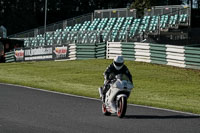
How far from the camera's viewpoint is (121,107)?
11695mm

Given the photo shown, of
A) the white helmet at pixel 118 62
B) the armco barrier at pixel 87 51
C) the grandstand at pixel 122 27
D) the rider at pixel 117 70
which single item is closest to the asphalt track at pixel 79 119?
the rider at pixel 117 70

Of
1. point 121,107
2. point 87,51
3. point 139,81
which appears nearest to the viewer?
point 121,107

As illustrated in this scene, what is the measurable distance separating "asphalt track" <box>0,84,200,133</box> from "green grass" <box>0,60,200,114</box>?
5.51 ft

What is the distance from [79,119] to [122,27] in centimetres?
3117

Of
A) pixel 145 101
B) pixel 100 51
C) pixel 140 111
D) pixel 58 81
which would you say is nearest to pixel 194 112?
pixel 140 111

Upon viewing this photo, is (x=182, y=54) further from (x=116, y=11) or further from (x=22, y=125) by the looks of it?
(x=116, y=11)

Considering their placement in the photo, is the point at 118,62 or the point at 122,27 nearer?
the point at 118,62

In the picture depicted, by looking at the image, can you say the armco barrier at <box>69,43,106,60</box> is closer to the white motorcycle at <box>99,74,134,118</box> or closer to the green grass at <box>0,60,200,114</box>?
the green grass at <box>0,60,200,114</box>

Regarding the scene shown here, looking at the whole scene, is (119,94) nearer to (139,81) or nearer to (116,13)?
(139,81)

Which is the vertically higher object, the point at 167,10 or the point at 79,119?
the point at 167,10

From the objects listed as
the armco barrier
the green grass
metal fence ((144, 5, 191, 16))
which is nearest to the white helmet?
the green grass

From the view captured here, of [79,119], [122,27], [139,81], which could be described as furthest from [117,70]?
[122,27]

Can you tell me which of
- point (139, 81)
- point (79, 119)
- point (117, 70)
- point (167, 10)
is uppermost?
point (167, 10)

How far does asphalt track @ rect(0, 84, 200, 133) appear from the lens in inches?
399
